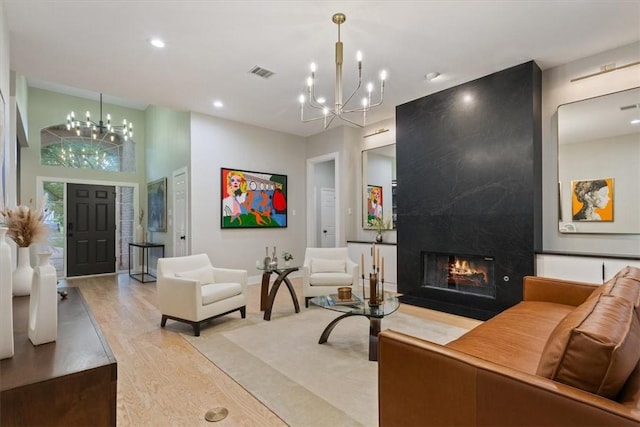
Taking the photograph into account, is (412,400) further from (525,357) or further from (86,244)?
(86,244)

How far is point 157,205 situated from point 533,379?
22.6ft

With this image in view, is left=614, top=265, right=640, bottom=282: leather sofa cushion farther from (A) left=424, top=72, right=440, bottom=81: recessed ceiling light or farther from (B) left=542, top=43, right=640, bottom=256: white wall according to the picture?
(A) left=424, top=72, right=440, bottom=81: recessed ceiling light

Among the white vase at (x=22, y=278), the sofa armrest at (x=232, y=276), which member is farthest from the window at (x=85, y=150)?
the white vase at (x=22, y=278)

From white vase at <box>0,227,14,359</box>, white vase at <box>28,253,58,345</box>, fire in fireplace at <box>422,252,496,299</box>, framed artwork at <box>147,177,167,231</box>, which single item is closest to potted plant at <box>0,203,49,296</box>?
white vase at <box>28,253,58,345</box>

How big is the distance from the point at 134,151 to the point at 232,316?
5473 mm

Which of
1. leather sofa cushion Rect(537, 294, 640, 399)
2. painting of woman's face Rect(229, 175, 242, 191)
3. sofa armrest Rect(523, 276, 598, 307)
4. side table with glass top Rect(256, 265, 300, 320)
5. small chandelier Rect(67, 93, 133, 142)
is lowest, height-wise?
side table with glass top Rect(256, 265, 300, 320)

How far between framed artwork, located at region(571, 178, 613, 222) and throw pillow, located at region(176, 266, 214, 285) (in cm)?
413

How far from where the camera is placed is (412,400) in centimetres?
135

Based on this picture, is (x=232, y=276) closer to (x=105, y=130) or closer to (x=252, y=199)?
(x=252, y=199)

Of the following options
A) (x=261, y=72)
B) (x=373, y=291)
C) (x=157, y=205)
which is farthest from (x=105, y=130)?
(x=373, y=291)

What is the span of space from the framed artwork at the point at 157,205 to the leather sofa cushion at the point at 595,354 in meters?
6.35

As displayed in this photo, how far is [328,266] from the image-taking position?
447 centimetres

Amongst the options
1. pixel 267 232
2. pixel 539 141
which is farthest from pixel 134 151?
pixel 539 141

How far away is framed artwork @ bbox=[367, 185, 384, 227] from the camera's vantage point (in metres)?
5.62
